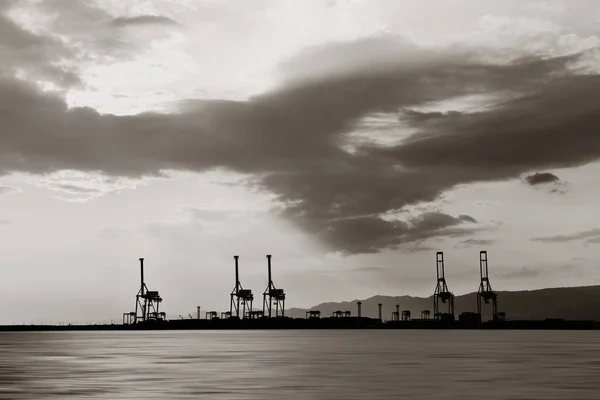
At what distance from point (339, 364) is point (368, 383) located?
16.3 metres

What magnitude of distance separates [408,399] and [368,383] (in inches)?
278

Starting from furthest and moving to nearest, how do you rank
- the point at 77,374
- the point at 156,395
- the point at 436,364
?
the point at 436,364 → the point at 77,374 → the point at 156,395

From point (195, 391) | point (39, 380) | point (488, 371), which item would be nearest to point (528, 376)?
point (488, 371)

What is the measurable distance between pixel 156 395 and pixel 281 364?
22.4m

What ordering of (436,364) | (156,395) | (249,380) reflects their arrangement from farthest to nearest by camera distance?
(436,364) < (249,380) < (156,395)

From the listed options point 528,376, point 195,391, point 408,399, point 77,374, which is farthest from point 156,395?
point 528,376

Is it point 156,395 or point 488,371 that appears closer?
point 156,395

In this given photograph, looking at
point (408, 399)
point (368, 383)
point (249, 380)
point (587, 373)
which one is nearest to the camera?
point (408, 399)

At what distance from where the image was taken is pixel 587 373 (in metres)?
43.0

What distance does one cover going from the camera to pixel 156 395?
107 ft

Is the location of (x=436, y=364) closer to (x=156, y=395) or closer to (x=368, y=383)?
(x=368, y=383)

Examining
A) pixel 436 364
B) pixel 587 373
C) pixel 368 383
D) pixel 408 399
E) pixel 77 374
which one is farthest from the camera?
pixel 436 364

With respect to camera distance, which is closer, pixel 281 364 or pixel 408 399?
pixel 408 399

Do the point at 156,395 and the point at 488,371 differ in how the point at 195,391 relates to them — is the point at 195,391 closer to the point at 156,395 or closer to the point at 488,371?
the point at 156,395
